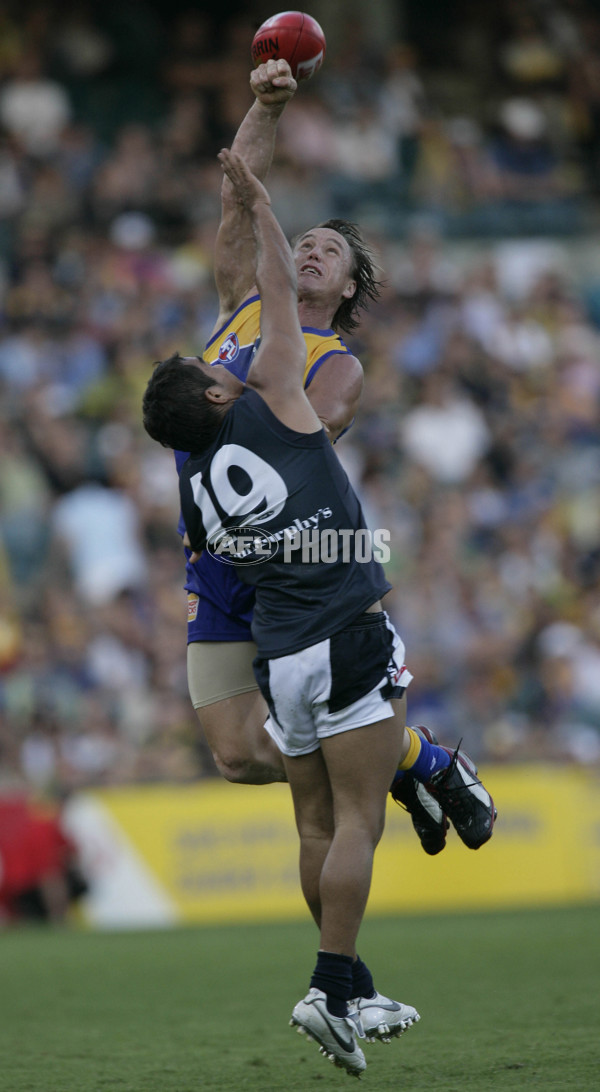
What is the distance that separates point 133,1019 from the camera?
6.52 metres

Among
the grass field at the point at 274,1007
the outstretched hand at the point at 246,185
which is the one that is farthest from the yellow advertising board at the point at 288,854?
the outstretched hand at the point at 246,185

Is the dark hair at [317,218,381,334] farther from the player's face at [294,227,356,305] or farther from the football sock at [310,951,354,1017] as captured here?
the football sock at [310,951,354,1017]

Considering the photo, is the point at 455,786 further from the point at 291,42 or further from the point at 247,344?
the point at 291,42

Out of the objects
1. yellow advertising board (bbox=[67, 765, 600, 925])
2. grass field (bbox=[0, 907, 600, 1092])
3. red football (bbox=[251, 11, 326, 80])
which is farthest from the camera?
yellow advertising board (bbox=[67, 765, 600, 925])

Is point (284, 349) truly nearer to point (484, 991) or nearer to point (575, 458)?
point (484, 991)

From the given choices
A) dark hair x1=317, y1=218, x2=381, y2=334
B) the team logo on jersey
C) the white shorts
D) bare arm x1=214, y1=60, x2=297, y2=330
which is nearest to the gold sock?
the white shorts

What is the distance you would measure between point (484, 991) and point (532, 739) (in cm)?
542

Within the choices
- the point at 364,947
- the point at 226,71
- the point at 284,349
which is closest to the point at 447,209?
the point at 226,71

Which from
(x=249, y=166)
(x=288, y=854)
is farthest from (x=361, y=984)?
(x=288, y=854)

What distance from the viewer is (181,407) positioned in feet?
16.0

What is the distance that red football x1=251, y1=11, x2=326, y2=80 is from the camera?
5746mm

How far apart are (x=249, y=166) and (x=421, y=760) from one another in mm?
2245

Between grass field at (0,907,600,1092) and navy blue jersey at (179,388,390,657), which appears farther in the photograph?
grass field at (0,907,600,1092)

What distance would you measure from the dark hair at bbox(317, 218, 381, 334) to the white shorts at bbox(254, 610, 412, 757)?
4.96 ft
